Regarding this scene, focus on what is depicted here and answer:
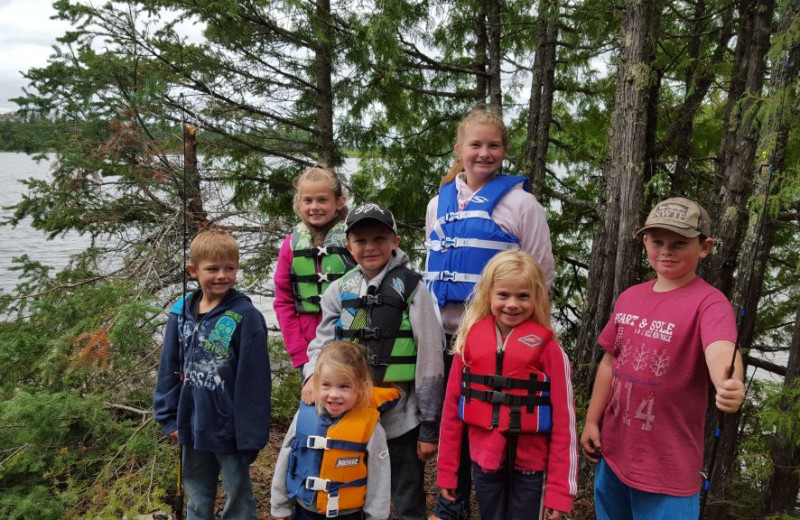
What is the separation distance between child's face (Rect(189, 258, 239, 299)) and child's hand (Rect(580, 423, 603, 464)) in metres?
1.99

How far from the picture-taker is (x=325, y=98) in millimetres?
7488

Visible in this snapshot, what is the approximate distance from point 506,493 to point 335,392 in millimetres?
939

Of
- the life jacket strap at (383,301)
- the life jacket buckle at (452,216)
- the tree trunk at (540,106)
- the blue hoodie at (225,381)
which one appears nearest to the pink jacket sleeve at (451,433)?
the life jacket strap at (383,301)

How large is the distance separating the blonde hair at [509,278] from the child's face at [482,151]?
0.63m

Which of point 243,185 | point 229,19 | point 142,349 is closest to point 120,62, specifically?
point 229,19

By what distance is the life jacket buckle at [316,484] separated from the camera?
250cm

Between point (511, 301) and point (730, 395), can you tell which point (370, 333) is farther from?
point (730, 395)

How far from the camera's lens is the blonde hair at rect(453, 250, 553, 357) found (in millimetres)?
2557

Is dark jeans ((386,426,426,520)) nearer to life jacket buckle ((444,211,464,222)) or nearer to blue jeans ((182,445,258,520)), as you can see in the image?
blue jeans ((182,445,258,520))

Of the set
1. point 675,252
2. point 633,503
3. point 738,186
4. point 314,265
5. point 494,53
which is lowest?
point 633,503

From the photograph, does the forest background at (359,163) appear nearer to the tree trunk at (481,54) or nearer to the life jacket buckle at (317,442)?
the tree trunk at (481,54)

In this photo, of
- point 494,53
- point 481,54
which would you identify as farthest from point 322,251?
point 481,54

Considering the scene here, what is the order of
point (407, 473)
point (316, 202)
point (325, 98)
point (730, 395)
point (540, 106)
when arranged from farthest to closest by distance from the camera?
point (325, 98)
point (540, 106)
point (316, 202)
point (407, 473)
point (730, 395)

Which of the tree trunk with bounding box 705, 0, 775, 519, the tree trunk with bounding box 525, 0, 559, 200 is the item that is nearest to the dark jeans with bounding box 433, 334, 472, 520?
the tree trunk with bounding box 705, 0, 775, 519
